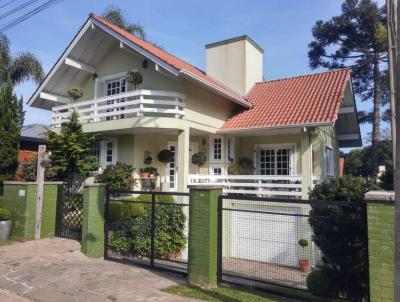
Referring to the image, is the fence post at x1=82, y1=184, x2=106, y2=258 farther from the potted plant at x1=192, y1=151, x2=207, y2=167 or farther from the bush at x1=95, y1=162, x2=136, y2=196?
the potted plant at x1=192, y1=151, x2=207, y2=167

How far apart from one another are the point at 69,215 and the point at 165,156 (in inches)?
206

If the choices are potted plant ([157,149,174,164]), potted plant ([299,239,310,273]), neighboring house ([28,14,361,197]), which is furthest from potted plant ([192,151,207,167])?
potted plant ([299,239,310,273])

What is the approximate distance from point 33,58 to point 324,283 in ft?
80.9

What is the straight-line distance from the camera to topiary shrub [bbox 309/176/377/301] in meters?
5.87

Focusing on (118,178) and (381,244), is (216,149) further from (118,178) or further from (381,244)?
(381,244)

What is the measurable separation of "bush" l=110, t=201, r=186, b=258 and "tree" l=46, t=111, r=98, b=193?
4513mm

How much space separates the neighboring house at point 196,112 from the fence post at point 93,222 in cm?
450

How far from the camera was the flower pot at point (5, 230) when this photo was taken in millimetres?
10383

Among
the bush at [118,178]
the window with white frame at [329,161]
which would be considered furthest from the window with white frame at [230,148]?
the window with white frame at [329,161]

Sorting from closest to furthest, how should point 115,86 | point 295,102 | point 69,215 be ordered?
point 69,215, point 295,102, point 115,86

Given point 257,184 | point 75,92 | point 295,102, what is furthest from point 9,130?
point 295,102

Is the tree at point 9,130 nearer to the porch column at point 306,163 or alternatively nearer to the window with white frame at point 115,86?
the window with white frame at point 115,86

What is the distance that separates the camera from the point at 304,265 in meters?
6.91

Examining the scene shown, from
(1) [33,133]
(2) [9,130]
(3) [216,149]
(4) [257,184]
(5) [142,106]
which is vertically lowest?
(4) [257,184]
